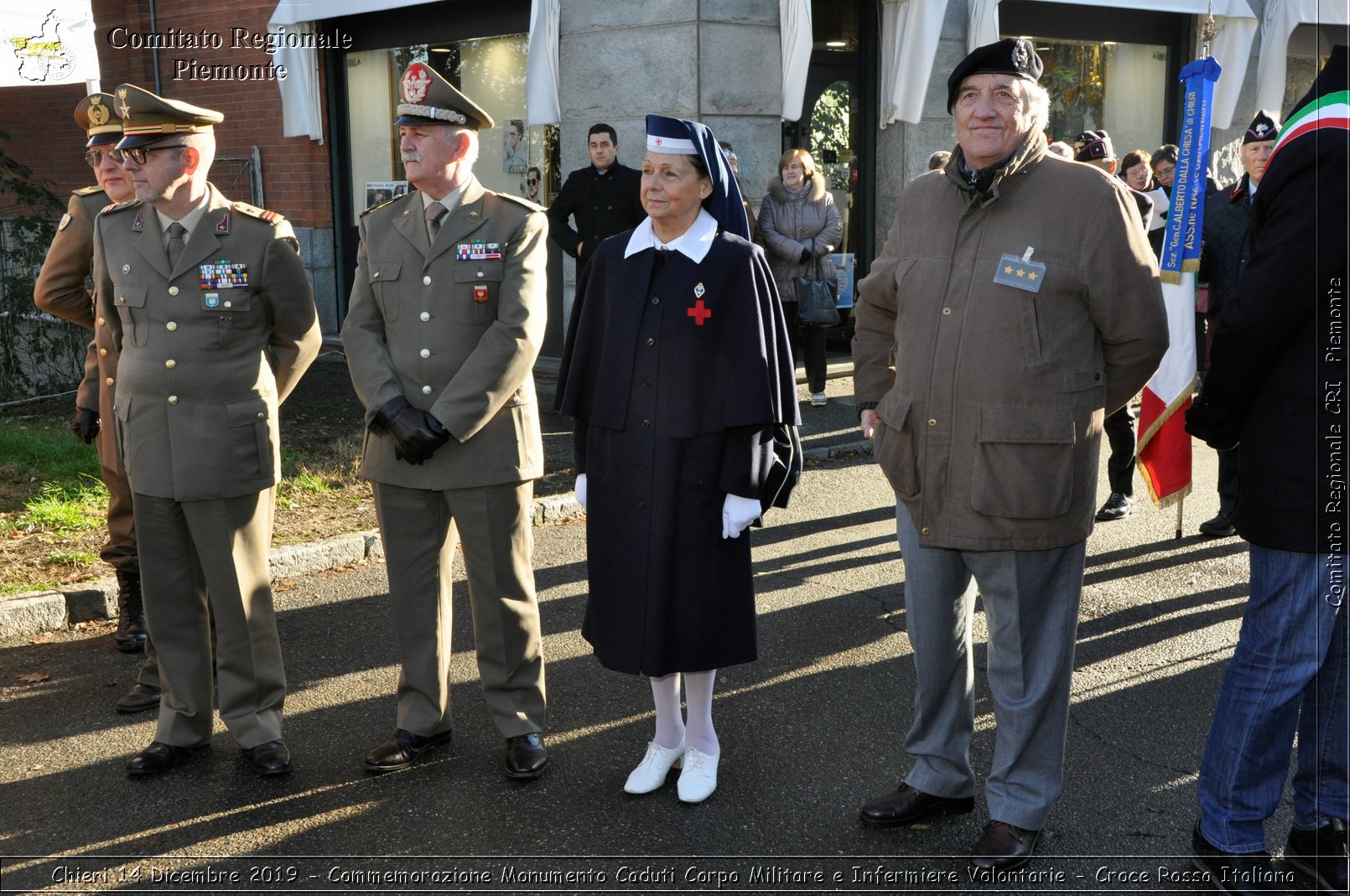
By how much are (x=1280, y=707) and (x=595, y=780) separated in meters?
2.10

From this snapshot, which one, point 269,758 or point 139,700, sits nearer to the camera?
point 269,758

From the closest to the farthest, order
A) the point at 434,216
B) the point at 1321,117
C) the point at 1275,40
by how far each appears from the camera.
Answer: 1. the point at 1321,117
2. the point at 434,216
3. the point at 1275,40

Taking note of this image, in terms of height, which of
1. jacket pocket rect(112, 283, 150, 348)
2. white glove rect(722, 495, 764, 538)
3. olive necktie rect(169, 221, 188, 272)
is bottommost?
white glove rect(722, 495, 764, 538)

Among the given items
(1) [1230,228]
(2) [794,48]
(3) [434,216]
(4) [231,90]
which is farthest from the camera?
(4) [231,90]

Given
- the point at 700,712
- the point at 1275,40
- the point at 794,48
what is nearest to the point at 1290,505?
the point at 700,712

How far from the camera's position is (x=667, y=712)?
14.1 feet

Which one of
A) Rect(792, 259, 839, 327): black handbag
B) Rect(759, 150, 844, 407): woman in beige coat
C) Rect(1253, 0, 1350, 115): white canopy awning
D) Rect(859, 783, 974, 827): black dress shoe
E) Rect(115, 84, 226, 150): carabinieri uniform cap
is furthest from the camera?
Rect(1253, 0, 1350, 115): white canopy awning

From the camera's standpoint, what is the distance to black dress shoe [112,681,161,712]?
16.3ft

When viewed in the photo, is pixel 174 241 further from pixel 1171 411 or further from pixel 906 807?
pixel 1171 411

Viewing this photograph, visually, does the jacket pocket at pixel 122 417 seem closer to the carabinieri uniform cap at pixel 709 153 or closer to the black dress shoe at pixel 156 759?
the black dress shoe at pixel 156 759

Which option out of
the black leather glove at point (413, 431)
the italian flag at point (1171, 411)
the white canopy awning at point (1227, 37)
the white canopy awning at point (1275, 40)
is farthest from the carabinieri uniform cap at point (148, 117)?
the white canopy awning at point (1275, 40)

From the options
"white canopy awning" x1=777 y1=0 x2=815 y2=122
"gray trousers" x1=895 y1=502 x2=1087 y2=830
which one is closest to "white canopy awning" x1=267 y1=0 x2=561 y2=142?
"white canopy awning" x1=777 y1=0 x2=815 y2=122

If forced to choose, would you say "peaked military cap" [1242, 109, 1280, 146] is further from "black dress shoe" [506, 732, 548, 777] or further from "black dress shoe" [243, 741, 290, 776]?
"black dress shoe" [243, 741, 290, 776]

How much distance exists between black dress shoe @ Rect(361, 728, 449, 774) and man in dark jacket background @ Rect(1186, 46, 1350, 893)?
2.46m
